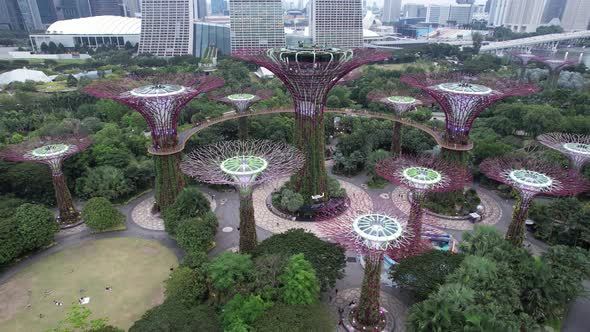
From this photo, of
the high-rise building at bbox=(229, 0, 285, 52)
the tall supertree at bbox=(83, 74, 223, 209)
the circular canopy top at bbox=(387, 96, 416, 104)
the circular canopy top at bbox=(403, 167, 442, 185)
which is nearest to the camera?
the circular canopy top at bbox=(403, 167, 442, 185)

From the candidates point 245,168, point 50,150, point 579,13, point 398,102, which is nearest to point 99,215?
point 50,150

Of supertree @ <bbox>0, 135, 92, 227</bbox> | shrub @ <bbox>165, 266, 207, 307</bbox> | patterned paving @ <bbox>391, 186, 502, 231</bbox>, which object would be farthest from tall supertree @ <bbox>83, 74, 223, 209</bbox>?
patterned paving @ <bbox>391, 186, 502, 231</bbox>

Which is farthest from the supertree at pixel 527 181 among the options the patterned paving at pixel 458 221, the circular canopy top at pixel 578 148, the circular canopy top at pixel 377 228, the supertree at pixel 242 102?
the supertree at pixel 242 102

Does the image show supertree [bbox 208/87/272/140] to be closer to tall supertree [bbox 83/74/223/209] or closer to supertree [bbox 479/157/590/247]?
tall supertree [bbox 83/74/223/209]

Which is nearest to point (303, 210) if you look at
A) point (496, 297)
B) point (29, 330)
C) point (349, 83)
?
point (496, 297)

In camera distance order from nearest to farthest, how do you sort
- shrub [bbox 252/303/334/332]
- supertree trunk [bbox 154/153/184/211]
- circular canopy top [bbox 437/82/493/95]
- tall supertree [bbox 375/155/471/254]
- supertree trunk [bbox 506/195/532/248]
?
1. shrub [bbox 252/303/334/332]
2. tall supertree [bbox 375/155/471/254]
3. supertree trunk [bbox 506/195/532/248]
4. circular canopy top [bbox 437/82/493/95]
5. supertree trunk [bbox 154/153/184/211]

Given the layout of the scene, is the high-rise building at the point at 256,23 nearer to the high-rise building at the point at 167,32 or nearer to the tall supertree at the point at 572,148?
the high-rise building at the point at 167,32

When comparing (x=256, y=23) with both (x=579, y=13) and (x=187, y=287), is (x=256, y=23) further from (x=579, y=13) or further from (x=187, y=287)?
(x=579, y=13)
